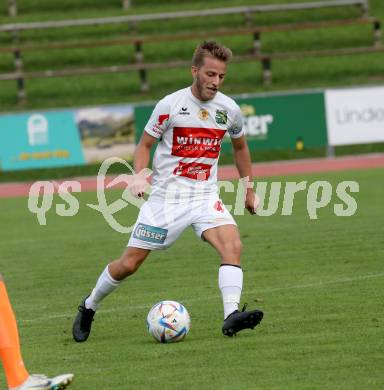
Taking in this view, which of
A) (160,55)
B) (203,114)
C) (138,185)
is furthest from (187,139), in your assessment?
(160,55)

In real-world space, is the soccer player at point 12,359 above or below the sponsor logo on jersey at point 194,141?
below

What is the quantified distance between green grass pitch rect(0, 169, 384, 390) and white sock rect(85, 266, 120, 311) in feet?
0.86

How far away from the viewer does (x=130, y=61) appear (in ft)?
108

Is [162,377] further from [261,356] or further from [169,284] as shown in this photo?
[169,284]

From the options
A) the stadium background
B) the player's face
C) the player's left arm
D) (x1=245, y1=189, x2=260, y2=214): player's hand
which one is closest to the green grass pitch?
the stadium background

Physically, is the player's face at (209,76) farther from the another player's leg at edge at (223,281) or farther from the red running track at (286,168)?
the red running track at (286,168)

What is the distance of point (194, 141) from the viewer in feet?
28.0

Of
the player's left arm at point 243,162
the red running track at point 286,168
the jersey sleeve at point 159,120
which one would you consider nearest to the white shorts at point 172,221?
the player's left arm at point 243,162

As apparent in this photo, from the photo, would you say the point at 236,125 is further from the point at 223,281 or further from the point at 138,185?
the point at 223,281

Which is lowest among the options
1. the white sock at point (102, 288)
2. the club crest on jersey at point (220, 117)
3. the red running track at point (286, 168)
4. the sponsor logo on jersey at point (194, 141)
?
the red running track at point (286, 168)

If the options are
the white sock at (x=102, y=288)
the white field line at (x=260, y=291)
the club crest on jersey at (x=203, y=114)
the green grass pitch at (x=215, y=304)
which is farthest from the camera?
the white field line at (x=260, y=291)

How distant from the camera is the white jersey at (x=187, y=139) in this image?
8.47 m

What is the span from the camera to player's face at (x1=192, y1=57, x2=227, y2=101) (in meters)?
8.22

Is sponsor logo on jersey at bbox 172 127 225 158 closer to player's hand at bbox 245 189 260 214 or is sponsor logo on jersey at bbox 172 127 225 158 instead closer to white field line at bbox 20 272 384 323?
player's hand at bbox 245 189 260 214
